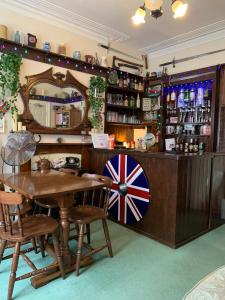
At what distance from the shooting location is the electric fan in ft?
8.91

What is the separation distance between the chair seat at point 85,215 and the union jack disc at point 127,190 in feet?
2.58

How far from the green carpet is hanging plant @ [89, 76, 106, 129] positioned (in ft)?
6.60

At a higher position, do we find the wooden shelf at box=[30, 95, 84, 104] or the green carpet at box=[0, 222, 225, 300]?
the wooden shelf at box=[30, 95, 84, 104]

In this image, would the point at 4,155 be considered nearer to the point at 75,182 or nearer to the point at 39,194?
the point at 75,182

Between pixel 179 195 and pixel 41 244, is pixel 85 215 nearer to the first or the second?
pixel 41 244

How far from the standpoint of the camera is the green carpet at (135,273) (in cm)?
190

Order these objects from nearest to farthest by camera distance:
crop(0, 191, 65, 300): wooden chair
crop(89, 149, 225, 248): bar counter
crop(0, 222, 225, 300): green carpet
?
crop(0, 191, 65, 300): wooden chair
crop(0, 222, 225, 300): green carpet
crop(89, 149, 225, 248): bar counter

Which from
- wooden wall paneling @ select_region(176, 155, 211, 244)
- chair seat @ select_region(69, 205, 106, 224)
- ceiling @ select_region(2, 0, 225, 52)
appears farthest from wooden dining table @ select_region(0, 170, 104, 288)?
ceiling @ select_region(2, 0, 225, 52)

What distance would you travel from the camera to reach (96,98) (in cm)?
408

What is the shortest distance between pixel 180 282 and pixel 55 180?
1.52 m

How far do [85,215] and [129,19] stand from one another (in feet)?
10.4

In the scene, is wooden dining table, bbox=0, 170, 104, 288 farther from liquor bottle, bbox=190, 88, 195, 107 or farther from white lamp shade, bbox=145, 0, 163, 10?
liquor bottle, bbox=190, 88, 195, 107

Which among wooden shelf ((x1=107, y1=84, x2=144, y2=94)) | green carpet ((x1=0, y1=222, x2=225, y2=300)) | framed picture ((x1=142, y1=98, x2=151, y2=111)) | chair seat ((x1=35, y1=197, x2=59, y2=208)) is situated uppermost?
wooden shelf ((x1=107, y1=84, x2=144, y2=94))

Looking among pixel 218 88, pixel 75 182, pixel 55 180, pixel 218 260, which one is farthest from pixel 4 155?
pixel 218 88
